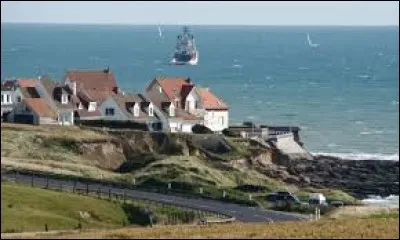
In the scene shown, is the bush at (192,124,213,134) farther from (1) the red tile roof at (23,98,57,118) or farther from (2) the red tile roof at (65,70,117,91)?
(1) the red tile roof at (23,98,57,118)

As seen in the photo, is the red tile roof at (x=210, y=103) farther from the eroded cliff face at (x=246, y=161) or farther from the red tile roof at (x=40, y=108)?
the red tile roof at (x=40, y=108)

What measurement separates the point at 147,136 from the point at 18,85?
1066 cm

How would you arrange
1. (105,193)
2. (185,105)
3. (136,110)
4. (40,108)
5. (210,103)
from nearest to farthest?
(105,193)
(40,108)
(136,110)
(185,105)
(210,103)

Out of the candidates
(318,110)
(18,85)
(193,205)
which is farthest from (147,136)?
(318,110)

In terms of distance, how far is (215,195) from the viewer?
54500 millimetres

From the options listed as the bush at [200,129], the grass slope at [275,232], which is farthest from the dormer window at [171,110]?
the grass slope at [275,232]

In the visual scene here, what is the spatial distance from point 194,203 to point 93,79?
3321 centimetres

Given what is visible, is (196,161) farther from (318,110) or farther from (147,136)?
(318,110)

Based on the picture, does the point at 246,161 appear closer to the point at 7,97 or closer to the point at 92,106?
the point at 92,106

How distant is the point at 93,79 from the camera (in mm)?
82750

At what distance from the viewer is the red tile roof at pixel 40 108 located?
7175 cm

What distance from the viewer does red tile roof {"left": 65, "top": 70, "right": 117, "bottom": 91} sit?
81.2 metres

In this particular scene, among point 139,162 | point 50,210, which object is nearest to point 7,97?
point 139,162

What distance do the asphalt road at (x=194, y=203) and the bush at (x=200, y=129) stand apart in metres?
22.4
